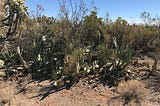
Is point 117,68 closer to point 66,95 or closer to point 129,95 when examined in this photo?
point 129,95

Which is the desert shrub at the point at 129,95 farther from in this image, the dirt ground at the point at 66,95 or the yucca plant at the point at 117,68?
the yucca plant at the point at 117,68

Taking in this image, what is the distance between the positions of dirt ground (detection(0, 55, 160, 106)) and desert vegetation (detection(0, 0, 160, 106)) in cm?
22

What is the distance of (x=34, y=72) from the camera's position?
9547 mm

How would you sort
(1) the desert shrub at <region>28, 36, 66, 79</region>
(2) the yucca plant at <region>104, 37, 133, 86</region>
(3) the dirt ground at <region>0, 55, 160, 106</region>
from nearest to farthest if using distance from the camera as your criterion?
(3) the dirt ground at <region>0, 55, 160, 106</region>, (2) the yucca plant at <region>104, 37, 133, 86</region>, (1) the desert shrub at <region>28, 36, 66, 79</region>

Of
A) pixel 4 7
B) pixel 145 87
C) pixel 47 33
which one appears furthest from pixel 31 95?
pixel 4 7

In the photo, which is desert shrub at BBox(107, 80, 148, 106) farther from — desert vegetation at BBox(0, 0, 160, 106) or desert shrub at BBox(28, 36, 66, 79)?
desert shrub at BBox(28, 36, 66, 79)

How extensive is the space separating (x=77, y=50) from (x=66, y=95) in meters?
1.61

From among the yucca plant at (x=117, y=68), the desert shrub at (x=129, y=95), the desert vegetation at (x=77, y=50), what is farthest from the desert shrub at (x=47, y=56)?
the desert shrub at (x=129, y=95)

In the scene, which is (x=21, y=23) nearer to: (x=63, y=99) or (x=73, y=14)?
(x=73, y=14)

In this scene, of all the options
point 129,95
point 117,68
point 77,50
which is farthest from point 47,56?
point 129,95

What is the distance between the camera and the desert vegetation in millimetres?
8625

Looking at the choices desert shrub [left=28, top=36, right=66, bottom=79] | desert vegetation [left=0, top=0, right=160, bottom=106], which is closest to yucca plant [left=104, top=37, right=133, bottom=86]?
desert vegetation [left=0, top=0, right=160, bottom=106]

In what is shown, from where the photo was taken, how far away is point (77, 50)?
29.7 feet

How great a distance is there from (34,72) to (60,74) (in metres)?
1.08
